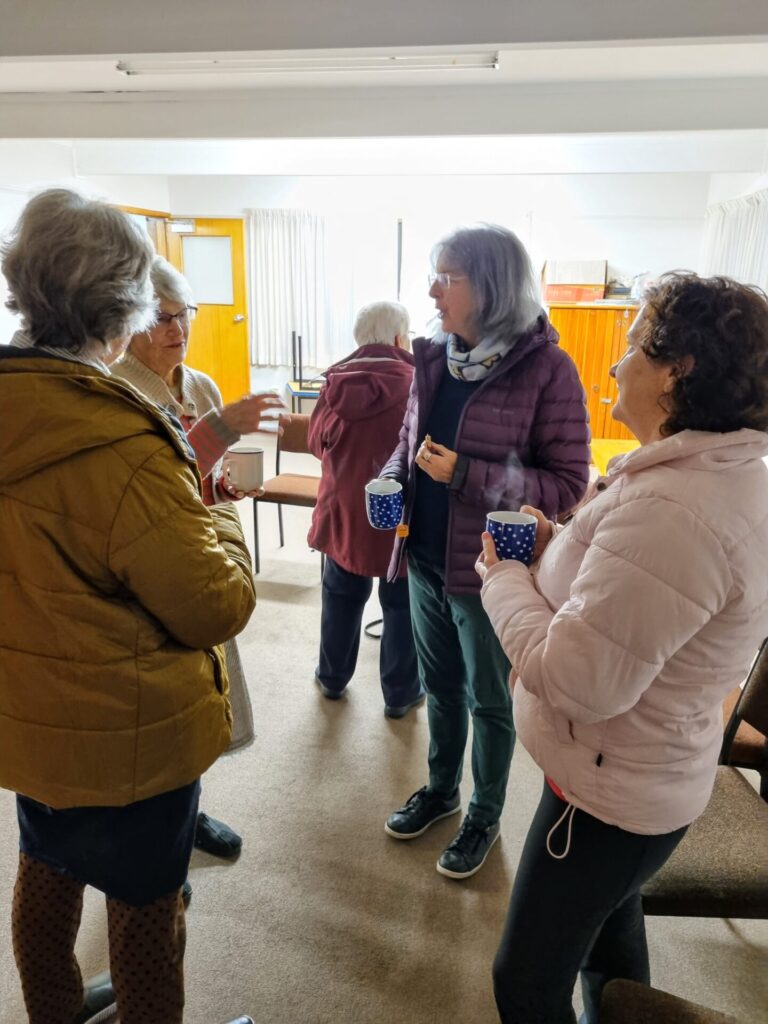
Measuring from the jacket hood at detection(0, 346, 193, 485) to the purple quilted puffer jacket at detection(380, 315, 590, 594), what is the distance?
33.1 inches

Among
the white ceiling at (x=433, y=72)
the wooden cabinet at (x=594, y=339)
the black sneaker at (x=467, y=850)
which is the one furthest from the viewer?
the wooden cabinet at (x=594, y=339)

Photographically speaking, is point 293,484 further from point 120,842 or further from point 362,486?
point 120,842

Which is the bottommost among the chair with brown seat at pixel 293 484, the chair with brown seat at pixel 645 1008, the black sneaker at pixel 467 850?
the black sneaker at pixel 467 850

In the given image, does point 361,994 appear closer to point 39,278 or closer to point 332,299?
point 39,278

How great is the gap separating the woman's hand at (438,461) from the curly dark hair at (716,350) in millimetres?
679

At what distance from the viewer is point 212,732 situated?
42.8 inches

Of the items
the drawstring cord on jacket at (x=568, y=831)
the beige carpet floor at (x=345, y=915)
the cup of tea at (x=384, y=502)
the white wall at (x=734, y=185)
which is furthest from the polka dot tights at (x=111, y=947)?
the white wall at (x=734, y=185)

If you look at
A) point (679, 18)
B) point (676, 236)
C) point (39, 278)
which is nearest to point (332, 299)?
point (676, 236)

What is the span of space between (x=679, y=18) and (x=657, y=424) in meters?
2.62

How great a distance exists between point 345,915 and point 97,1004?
0.57 metres

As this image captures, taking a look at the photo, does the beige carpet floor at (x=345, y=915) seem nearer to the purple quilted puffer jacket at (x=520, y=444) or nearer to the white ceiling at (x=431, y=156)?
the purple quilted puffer jacket at (x=520, y=444)

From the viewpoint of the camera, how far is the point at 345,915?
169cm

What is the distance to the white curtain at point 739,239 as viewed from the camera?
5.04m

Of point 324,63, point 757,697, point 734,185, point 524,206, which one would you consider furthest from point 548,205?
point 757,697
